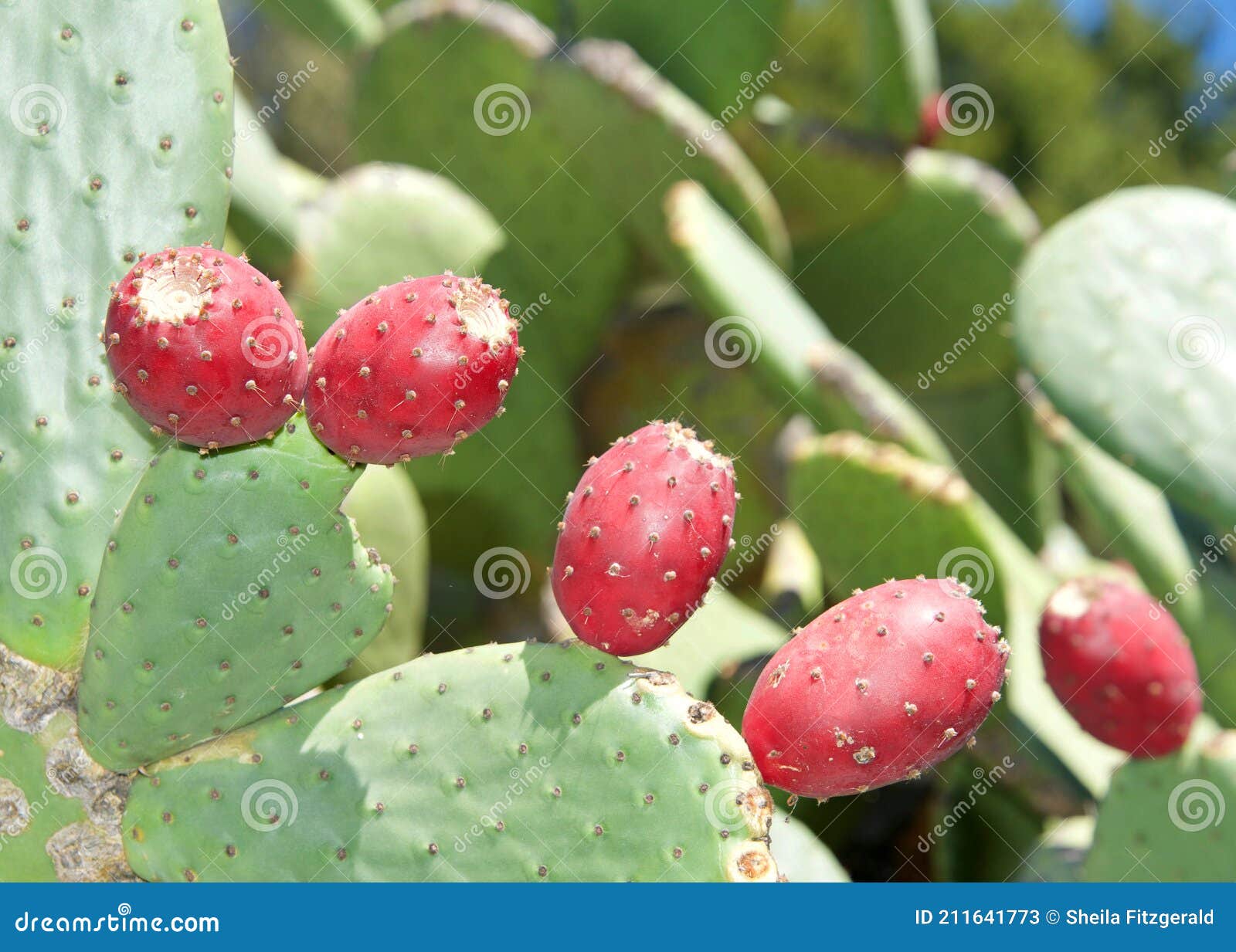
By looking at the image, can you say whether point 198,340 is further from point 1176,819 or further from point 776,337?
point 1176,819

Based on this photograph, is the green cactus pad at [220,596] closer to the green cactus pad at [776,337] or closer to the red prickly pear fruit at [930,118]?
the green cactus pad at [776,337]

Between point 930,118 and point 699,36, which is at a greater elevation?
point 930,118

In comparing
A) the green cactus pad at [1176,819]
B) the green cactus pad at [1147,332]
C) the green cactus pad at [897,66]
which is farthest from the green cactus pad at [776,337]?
the green cactus pad at [897,66]

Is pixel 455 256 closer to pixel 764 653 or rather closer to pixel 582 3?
pixel 582 3

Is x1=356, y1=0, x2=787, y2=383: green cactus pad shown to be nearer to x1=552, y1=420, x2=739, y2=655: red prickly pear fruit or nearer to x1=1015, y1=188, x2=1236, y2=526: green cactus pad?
x1=1015, y1=188, x2=1236, y2=526: green cactus pad

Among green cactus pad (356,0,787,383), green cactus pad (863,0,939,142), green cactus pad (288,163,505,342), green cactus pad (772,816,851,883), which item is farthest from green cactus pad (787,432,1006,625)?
green cactus pad (863,0,939,142)

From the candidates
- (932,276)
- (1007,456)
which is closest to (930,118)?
(932,276)
